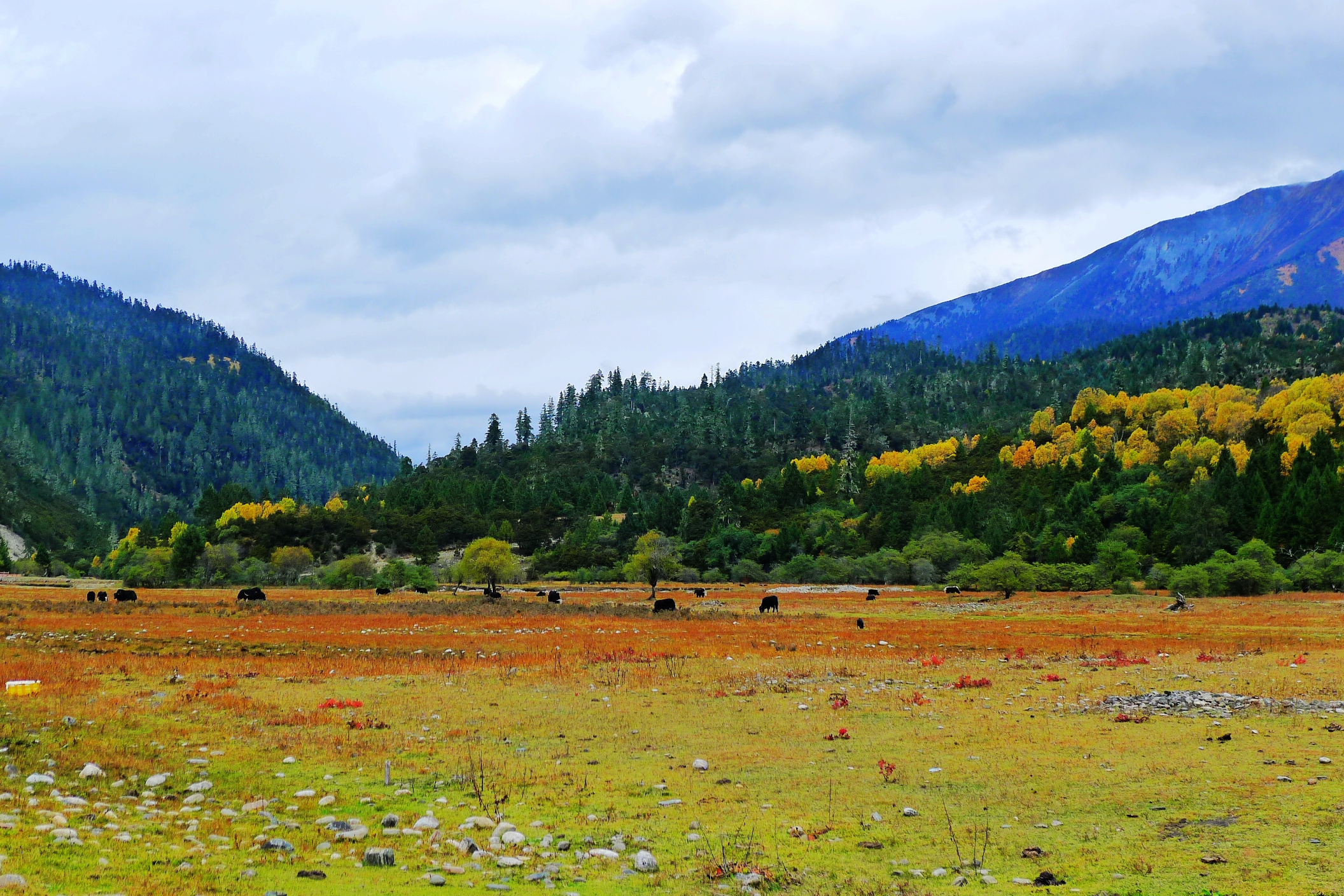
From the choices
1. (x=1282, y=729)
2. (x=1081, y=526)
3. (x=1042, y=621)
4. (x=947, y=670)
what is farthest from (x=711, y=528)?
(x=1282, y=729)

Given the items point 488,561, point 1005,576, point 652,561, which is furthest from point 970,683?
point 652,561

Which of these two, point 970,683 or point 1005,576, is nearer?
point 970,683

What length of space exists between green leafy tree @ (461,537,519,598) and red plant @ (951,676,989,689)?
82.3 m

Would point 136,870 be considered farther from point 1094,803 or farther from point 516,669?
point 516,669

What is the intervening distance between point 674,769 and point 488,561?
92931 millimetres

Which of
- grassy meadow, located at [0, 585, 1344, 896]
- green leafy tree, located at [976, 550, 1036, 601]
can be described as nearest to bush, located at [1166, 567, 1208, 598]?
green leafy tree, located at [976, 550, 1036, 601]

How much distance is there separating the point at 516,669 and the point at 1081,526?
104454mm

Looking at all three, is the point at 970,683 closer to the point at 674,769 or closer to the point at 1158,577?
the point at 674,769

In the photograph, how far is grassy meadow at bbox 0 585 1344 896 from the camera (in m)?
9.86

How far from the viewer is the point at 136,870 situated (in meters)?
9.16

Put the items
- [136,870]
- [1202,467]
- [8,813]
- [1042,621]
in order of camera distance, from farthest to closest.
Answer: [1202,467] → [1042,621] → [8,813] → [136,870]

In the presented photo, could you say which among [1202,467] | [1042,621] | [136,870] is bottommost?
[1042,621]

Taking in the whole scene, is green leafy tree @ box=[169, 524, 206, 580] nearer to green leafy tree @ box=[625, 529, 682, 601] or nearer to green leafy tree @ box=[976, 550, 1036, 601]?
green leafy tree @ box=[625, 529, 682, 601]

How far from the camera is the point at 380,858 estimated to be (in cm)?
998
